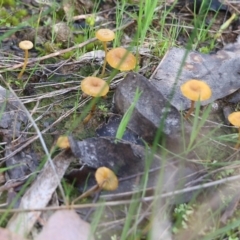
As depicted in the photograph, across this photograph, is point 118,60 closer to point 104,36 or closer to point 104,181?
point 104,36

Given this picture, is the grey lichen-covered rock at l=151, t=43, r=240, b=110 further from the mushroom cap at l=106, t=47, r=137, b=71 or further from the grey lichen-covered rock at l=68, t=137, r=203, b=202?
the grey lichen-covered rock at l=68, t=137, r=203, b=202

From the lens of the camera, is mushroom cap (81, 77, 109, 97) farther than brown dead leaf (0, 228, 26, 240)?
Yes

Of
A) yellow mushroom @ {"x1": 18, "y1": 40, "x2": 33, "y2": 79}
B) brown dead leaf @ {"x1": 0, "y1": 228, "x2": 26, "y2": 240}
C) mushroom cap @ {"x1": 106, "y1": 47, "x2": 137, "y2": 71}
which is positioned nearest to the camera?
brown dead leaf @ {"x1": 0, "y1": 228, "x2": 26, "y2": 240}

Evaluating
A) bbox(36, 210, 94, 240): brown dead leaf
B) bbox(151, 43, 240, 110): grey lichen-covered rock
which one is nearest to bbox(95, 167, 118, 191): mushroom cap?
bbox(36, 210, 94, 240): brown dead leaf

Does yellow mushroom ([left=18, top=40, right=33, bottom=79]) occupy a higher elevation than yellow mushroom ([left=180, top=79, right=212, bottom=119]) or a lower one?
lower

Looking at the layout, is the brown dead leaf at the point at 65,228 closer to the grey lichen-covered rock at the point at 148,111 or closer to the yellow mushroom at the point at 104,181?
the yellow mushroom at the point at 104,181

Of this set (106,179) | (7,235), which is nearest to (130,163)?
(106,179)

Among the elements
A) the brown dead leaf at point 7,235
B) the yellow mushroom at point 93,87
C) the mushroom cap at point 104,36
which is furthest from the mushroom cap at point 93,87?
the brown dead leaf at point 7,235
